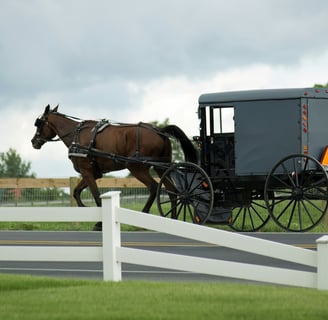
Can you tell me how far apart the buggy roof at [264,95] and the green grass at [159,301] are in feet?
24.7

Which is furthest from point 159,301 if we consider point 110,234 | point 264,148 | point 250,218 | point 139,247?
point 250,218

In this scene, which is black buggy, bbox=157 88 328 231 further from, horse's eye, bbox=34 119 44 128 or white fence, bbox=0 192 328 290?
white fence, bbox=0 192 328 290

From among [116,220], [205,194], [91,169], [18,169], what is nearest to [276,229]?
[205,194]

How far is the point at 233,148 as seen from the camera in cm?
1666

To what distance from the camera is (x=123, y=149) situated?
61.3ft

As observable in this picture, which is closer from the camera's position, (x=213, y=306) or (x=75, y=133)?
(x=213, y=306)

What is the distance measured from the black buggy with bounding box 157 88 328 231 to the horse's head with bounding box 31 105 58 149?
166 inches

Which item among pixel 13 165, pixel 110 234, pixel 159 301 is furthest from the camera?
pixel 13 165

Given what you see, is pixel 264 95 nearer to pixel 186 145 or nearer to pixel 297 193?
pixel 297 193

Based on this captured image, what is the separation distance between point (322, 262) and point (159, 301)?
1564mm

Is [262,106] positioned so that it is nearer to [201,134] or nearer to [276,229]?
[201,134]

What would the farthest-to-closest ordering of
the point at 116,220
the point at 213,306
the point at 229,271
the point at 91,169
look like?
the point at 91,169 → the point at 116,220 → the point at 229,271 → the point at 213,306

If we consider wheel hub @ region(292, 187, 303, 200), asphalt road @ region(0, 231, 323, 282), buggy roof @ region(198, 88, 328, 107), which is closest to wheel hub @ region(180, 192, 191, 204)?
asphalt road @ region(0, 231, 323, 282)

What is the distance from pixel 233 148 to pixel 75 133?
403 cm
